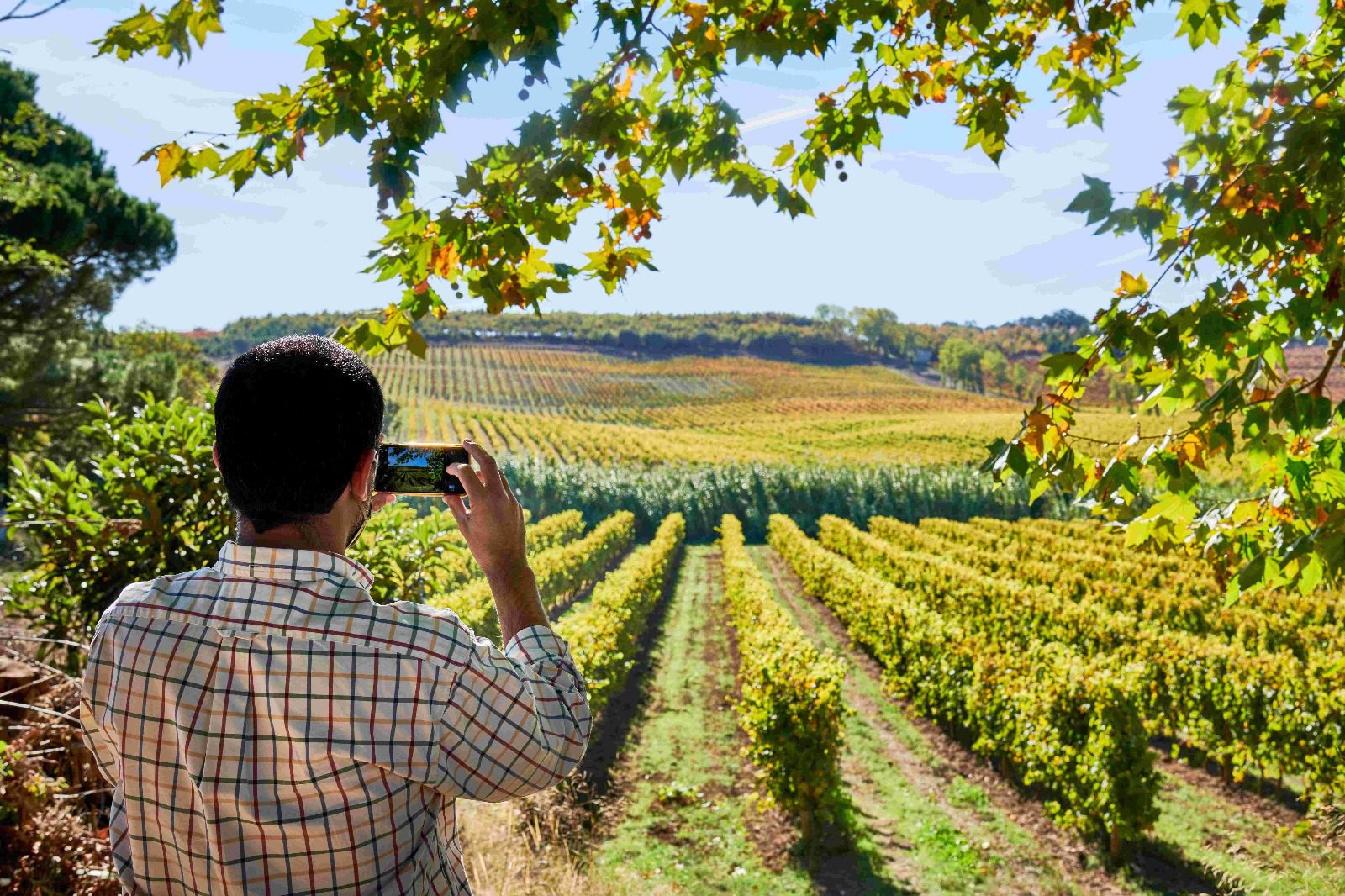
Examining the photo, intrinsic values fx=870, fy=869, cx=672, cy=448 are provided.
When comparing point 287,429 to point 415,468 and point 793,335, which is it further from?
point 793,335

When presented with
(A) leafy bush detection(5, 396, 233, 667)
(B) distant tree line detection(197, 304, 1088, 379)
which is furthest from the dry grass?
(B) distant tree line detection(197, 304, 1088, 379)

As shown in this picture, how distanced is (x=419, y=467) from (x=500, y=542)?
0.69ft

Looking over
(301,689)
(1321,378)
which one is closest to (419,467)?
(301,689)

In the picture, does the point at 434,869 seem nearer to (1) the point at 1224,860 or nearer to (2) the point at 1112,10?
(2) the point at 1112,10

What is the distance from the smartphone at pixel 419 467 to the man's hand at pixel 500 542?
0.13 ft

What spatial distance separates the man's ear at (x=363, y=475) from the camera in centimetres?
135

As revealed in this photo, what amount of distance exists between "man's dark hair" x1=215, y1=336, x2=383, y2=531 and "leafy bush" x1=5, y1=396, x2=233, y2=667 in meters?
3.40

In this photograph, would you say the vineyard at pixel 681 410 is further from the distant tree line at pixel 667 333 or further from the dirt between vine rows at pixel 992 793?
the dirt between vine rows at pixel 992 793

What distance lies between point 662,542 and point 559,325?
97943 millimetres

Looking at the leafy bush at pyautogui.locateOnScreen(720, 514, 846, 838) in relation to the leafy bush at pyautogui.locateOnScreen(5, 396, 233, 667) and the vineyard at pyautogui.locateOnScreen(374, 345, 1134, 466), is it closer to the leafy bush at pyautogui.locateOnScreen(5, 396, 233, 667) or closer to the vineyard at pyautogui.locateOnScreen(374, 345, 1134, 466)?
the leafy bush at pyautogui.locateOnScreen(5, 396, 233, 667)

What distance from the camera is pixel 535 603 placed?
1.46 m

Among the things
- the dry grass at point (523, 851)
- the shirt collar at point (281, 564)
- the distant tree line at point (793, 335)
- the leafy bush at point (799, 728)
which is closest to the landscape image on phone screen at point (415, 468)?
the shirt collar at point (281, 564)

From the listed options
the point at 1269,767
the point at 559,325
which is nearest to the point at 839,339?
the point at 559,325

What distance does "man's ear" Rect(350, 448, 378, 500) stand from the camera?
135 centimetres
